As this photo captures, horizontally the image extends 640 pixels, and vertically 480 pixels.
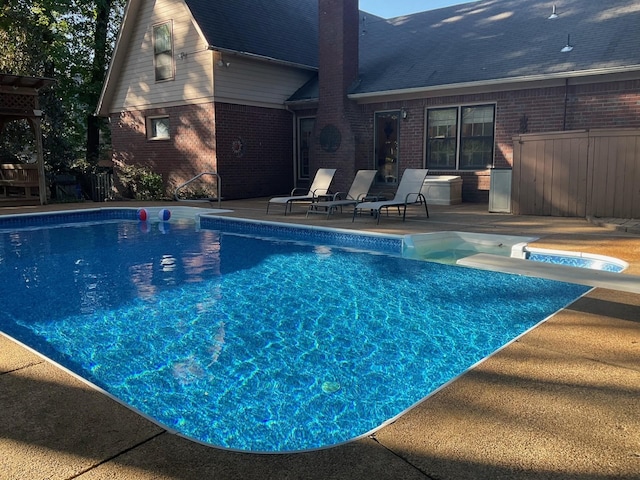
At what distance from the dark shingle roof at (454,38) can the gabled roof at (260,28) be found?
0.13 feet

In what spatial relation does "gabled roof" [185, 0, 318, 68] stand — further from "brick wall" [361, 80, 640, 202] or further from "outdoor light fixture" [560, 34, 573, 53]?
"outdoor light fixture" [560, 34, 573, 53]

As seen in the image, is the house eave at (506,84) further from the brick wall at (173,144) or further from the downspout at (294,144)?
the brick wall at (173,144)

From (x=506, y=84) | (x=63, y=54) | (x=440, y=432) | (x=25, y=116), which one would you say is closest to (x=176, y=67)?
(x=25, y=116)

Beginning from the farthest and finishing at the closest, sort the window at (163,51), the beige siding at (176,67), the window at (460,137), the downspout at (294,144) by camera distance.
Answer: the downspout at (294,144)
the window at (163,51)
the beige siding at (176,67)
the window at (460,137)

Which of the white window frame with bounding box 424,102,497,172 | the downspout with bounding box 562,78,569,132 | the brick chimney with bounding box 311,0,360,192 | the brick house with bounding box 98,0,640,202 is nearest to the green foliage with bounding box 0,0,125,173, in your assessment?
the brick house with bounding box 98,0,640,202

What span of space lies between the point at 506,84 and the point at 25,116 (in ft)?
39.5

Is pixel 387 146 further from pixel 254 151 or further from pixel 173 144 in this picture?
pixel 173 144

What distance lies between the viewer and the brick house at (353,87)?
11.2 m

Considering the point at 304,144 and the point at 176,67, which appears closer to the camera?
the point at 176,67

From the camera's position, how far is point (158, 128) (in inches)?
627

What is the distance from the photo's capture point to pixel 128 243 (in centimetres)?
903

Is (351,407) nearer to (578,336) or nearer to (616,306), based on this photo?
(578,336)

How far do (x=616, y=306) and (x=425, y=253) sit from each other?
11.2ft

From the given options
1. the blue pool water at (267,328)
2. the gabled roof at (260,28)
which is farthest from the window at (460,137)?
the blue pool water at (267,328)
